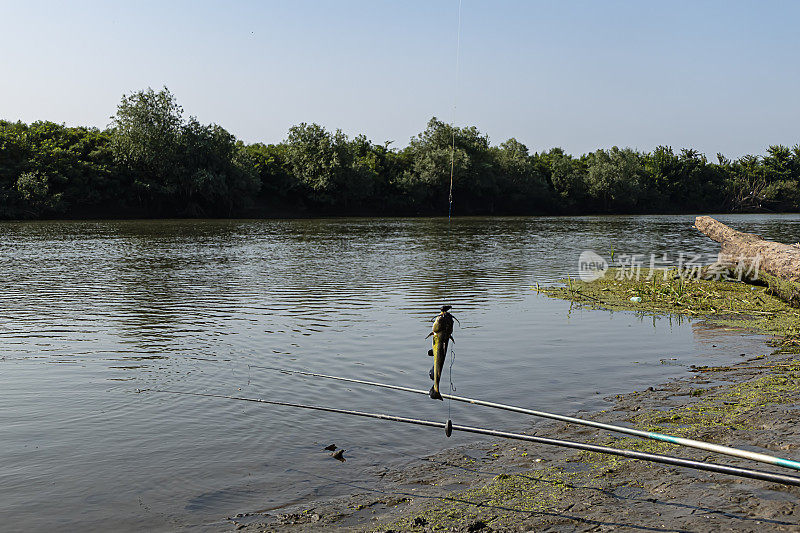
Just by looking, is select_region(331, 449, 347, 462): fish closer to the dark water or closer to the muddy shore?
the dark water

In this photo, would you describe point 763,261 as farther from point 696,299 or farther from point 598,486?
point 598,486

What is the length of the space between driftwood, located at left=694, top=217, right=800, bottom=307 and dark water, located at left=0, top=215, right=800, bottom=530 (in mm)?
3859

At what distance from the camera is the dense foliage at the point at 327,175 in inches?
2931

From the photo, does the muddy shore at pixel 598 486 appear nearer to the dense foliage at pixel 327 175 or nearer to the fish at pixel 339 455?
the fish at pixel 339 455

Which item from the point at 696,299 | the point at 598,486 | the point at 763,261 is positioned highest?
the point at 763,261

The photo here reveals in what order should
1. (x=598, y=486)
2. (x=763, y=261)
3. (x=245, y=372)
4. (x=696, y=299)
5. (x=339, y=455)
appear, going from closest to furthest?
1. (x=598, y=486)
2. (x=339, y=455)
3. (x=245, y=372)
4. (x=696, y=299)
5. (x=763, y=261)

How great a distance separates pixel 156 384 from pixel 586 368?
6.14m

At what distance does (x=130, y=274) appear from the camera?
23375 mm

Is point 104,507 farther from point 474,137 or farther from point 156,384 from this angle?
point 474,137

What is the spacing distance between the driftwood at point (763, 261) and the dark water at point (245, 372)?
12.7 feet

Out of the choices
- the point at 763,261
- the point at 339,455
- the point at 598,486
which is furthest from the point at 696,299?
the point at 339,455

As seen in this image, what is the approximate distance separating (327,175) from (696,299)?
78798 millimetres

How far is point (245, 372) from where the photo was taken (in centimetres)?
966

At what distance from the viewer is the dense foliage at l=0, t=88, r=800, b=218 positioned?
74.4m
